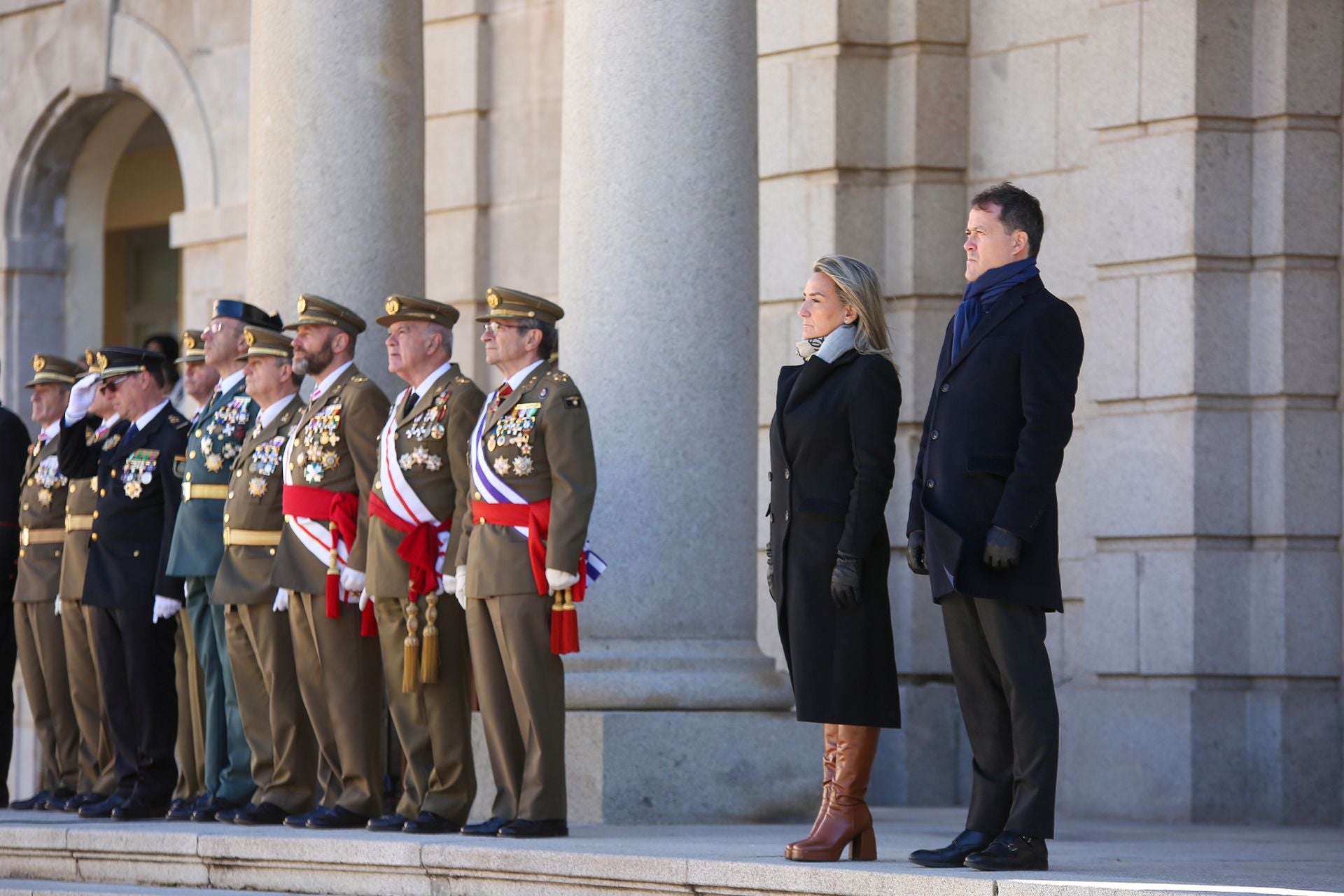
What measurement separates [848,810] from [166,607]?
3.88m

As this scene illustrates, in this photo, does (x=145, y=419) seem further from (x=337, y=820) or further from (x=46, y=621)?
(x=337, y=820)

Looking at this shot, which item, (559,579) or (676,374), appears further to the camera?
(676,374)

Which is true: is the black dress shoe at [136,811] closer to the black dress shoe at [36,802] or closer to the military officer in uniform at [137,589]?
the military officer in uniform at [137,589]

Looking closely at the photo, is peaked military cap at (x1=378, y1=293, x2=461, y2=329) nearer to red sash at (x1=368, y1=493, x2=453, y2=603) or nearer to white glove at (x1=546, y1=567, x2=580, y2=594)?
red sash at (x1=368, y1=493, x2=453, y2=603)

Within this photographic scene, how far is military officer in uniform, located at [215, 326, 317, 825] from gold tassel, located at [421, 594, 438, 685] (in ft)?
2.39

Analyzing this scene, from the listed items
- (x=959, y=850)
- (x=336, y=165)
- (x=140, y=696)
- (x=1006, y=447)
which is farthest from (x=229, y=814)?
(x=1006, y=447)

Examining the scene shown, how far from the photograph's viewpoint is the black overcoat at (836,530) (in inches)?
285

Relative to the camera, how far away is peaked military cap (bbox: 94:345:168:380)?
413 inches

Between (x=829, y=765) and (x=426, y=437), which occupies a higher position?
(x=426, y=437)

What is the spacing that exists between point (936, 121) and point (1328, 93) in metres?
2.08

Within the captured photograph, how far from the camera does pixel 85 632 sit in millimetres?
10703

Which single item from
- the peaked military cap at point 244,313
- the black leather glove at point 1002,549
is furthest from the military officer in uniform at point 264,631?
the black leather glove at point 1002,549

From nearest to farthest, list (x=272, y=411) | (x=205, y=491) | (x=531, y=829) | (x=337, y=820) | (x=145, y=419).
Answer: (x=531, y=829) < (x=337, y=820) < (x=272, y=411) < (x=205, y=491) < (x=145, y=419)

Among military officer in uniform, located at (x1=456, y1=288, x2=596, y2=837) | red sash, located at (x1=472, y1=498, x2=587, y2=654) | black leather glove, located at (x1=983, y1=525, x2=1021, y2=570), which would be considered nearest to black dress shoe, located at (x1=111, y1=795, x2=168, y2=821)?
military officer in uniform, located at (x1=456, y1=288, x2=596, y2=837)
